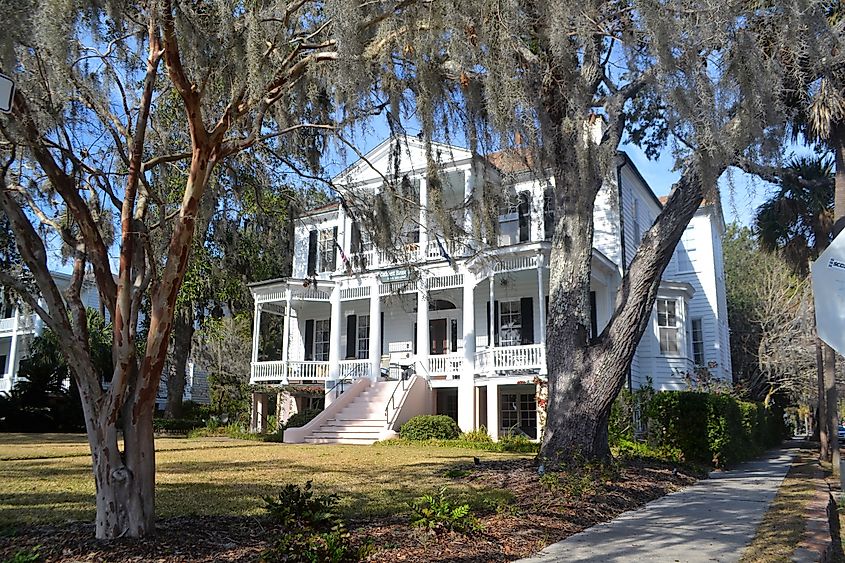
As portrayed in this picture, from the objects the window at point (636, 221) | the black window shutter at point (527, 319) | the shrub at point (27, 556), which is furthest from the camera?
the window at point (636, 221)

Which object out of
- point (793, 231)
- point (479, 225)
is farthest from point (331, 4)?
point (793, 231)

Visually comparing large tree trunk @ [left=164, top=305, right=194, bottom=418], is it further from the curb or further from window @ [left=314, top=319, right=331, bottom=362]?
the curb

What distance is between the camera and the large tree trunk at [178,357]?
85.2 feet

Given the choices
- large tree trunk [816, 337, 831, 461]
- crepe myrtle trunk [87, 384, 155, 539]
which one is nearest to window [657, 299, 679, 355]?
large tree trunk [816, 337, 831, 461]

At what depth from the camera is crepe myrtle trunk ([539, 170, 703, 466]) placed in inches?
399

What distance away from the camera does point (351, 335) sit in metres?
24.9

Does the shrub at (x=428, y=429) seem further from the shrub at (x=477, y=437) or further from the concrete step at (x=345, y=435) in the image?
the concrete step at (x=345, y=435)

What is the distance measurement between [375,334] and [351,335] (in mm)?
2844

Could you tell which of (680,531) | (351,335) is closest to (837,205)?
(680,531)

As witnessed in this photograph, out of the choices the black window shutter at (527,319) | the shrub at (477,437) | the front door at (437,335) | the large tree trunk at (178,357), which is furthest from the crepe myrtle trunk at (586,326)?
the large tree trunk at (178,357)

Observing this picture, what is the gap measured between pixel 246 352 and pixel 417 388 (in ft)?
40.1

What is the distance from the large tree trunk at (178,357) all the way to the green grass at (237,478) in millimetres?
9375

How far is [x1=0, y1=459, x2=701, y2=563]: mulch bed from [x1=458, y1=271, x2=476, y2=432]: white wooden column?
36.4ft

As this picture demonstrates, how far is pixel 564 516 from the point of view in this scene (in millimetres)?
7176
